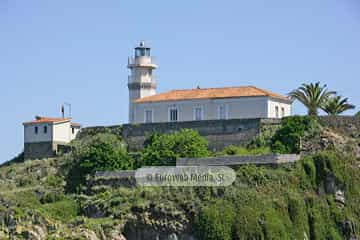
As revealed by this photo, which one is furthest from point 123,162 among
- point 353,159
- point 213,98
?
point 353,159

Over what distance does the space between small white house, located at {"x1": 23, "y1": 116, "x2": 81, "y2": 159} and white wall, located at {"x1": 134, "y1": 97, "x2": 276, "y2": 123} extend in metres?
3.86

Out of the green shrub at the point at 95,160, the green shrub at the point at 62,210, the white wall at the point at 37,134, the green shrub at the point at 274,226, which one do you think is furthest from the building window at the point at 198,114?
the green shrub at the point at 274,226

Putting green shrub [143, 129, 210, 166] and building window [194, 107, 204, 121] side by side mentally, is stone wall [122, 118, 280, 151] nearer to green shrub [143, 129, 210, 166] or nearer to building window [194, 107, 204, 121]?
building window [194, 107, 204, 121]

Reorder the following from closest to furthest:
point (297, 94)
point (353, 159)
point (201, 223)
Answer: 1. point (201, 223)
2. point (353, 159)
3. point (297, 94)

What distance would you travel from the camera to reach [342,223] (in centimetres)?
6481

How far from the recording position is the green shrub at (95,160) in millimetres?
69750

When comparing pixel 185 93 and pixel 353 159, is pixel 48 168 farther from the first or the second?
pixel 353 159

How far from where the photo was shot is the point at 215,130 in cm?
7300

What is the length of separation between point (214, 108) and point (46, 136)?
931cm

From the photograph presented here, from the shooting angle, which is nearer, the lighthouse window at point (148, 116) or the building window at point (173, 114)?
the building window at point (173, 114)

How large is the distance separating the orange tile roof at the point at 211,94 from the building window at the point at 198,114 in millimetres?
619

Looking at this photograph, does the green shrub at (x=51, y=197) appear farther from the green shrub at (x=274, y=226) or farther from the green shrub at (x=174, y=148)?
the green shrub at (x=274, y=226)

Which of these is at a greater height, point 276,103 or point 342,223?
point 276,103

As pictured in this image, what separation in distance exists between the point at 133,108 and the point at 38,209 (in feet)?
43.0
